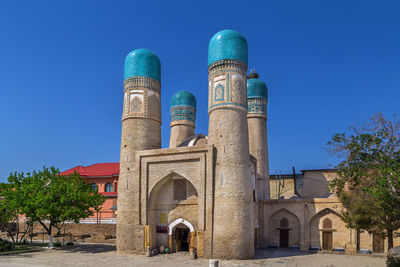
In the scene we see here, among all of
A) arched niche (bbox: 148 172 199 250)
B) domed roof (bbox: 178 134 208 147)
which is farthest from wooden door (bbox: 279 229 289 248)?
domed roof (bbox: 178 134 208 147)

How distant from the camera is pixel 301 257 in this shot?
68.8 ft

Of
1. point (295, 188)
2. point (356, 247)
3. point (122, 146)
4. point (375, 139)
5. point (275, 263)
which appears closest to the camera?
point (375, 139)

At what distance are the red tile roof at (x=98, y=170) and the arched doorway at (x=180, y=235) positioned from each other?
59.1 ft

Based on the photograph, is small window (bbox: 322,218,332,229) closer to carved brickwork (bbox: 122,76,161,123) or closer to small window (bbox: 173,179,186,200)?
small window (bbox: 173,179,186,200)

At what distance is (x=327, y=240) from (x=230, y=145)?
985 centimetres

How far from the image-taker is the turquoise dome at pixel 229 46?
21.9 metres

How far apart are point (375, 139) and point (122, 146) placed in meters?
16.2

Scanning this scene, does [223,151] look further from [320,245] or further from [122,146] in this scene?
[320,245]

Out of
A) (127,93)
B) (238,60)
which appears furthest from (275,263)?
(127,93)

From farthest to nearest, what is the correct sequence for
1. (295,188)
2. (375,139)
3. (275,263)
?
1. (295,188)
2. (275,263)
3. (375,139)

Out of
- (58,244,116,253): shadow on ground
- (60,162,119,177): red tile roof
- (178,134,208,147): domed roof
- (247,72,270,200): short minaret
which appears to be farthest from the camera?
(60,162,119,177): red tile roof

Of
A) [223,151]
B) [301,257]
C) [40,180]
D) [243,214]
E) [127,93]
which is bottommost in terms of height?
[301,257]

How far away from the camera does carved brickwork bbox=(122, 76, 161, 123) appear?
969 inches

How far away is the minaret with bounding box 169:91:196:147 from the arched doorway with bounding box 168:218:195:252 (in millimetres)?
10466
